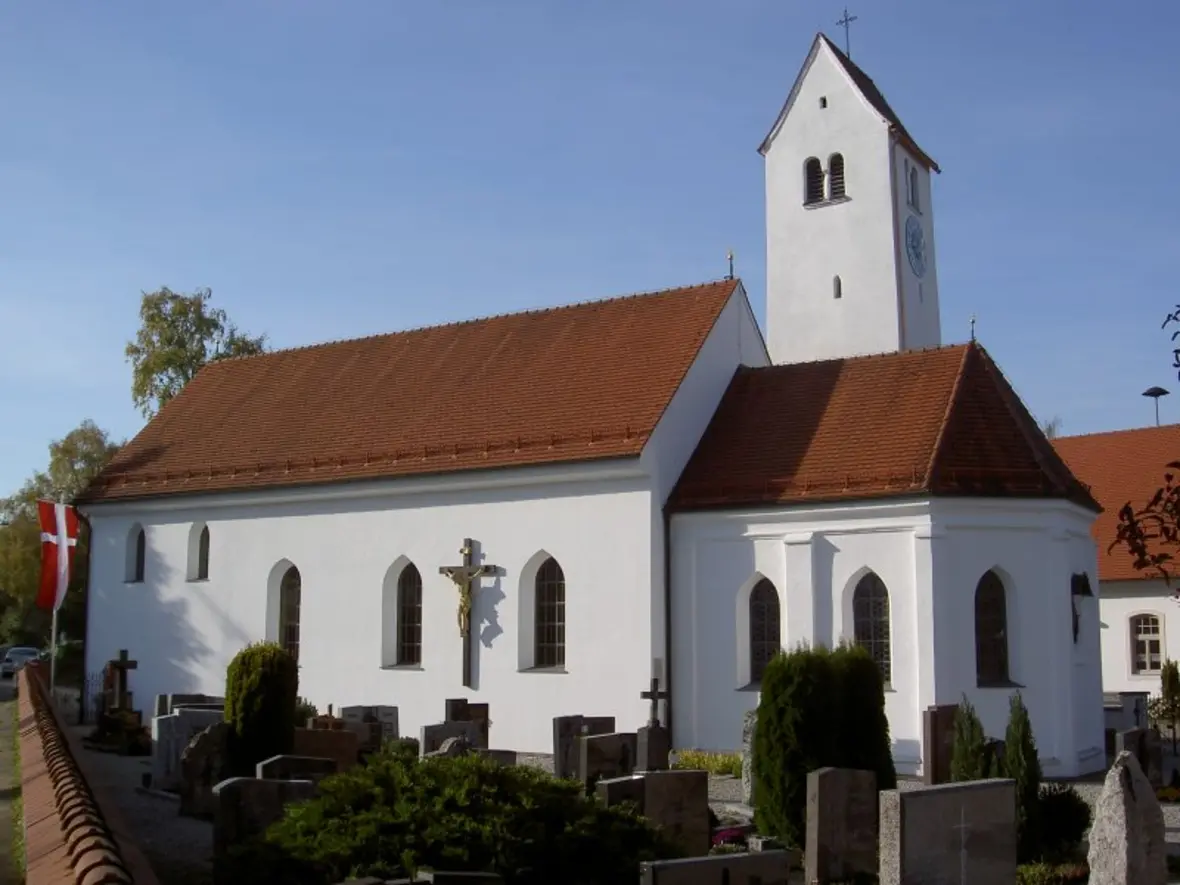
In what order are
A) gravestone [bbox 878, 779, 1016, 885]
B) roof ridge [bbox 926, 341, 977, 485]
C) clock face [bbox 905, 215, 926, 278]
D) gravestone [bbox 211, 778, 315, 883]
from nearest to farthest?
gravestone [bbox 878, 779, 1016, 885] → gravestone [bbox 211, 778, 315, 883] → roof ridge [bbox 926, 341, 977, 485] → clock face [bbox 905, 215, 926, 278]

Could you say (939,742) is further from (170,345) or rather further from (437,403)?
(170,345)

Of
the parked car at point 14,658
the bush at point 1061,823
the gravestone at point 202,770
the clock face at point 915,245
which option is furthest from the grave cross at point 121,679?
the parked car at point 14,658

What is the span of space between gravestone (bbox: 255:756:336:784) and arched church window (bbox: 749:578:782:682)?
9616 millimetres

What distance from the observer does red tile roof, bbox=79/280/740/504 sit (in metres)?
21.9

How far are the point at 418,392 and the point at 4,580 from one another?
31662mm

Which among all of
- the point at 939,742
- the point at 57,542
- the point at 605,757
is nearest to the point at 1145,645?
the point at 939,742

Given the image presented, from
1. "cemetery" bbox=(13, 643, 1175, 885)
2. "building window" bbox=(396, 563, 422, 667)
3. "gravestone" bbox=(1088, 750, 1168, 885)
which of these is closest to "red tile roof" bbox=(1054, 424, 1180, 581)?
"cemetery" bbox=(13, 643, 1175, 885)

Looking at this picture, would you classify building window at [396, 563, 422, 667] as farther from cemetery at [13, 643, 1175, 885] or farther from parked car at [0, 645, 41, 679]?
parked car at [0, 645, 41, 679]

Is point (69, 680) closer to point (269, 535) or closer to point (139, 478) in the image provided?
point (139, 478)

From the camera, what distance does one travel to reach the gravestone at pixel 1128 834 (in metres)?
9.16

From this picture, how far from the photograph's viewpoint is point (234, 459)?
2592 cm

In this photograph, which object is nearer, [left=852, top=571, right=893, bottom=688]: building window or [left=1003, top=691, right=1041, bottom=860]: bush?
[left=1003, top=691, right=1041, bottom=860]: bush

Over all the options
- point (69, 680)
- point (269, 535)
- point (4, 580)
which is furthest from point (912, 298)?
point (4, 580)

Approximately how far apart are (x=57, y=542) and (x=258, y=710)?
14.3 metres
